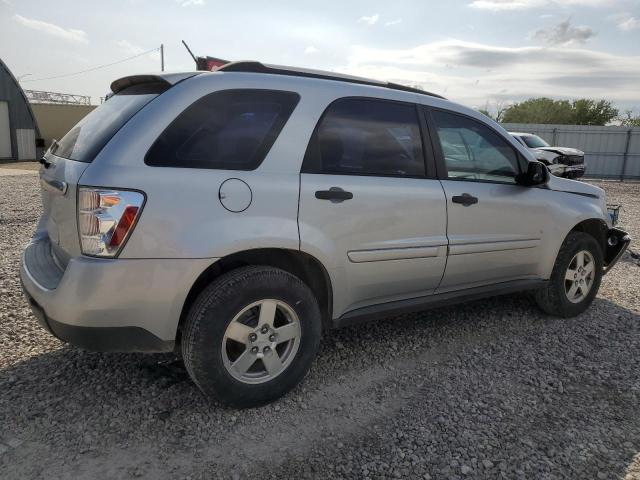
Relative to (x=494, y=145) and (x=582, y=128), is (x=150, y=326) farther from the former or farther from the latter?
(x=582, y=128)

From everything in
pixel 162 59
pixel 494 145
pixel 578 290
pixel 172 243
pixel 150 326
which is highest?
pixel 162 59

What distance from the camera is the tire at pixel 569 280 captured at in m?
4.37

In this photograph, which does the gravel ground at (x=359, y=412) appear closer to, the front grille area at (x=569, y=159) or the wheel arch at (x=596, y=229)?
the wheel arch at (x=596, y=229)

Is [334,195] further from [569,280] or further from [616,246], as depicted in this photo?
[616,246]

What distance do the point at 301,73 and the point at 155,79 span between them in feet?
2.88

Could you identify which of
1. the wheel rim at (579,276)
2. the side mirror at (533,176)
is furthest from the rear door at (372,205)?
the wheel rim at (579,276)

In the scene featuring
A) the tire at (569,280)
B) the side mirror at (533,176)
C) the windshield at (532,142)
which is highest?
the windshield at (532,142)

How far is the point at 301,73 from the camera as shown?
314cm

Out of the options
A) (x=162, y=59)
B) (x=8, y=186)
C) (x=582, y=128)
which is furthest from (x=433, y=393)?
(x=162, y=59)

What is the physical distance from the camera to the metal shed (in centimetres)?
2292

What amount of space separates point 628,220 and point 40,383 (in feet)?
36.2

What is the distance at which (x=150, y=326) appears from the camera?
2.53m

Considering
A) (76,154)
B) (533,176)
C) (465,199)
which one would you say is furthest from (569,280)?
(76,154)

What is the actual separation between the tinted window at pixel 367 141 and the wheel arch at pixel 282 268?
1.72 feet
